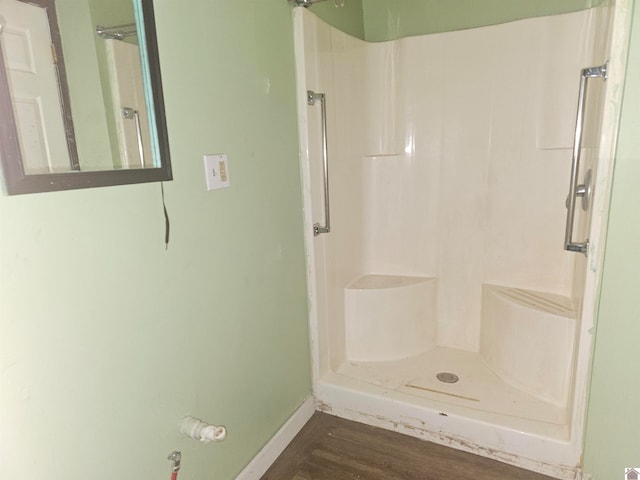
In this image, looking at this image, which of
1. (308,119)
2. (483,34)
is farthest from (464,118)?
(308,119)

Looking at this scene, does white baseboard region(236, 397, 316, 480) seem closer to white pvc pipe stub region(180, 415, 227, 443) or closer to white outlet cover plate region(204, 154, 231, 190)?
white pvc pipe stub region(180, 415, 227, 443)

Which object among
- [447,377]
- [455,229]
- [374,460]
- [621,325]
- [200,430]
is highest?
[455,229]

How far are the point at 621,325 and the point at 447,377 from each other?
3.02ft

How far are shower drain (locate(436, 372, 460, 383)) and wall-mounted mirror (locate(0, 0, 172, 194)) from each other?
5.41 feet

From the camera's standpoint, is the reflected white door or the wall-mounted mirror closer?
the wall-mounted mirror

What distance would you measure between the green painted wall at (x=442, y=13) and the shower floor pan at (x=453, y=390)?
70.7 inches

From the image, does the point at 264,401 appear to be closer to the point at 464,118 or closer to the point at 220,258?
the point at 220,258

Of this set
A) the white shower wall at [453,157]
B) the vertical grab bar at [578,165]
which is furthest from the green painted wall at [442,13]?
the vertical grab bar at [578,165]

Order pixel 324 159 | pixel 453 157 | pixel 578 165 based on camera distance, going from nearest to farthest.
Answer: pixel 578 165 → pixel 324 159 → pixel 453 157

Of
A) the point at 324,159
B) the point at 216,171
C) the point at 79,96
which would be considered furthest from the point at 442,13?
the point at 79,96

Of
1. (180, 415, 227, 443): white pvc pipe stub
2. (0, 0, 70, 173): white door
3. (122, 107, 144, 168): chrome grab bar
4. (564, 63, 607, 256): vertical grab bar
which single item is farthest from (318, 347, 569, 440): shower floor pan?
(0, 0, 70, 173): white door

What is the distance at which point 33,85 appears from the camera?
843mm

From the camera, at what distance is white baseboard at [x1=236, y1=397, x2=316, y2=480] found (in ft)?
5.07

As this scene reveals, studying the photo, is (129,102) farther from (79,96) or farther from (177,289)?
(177,289)
